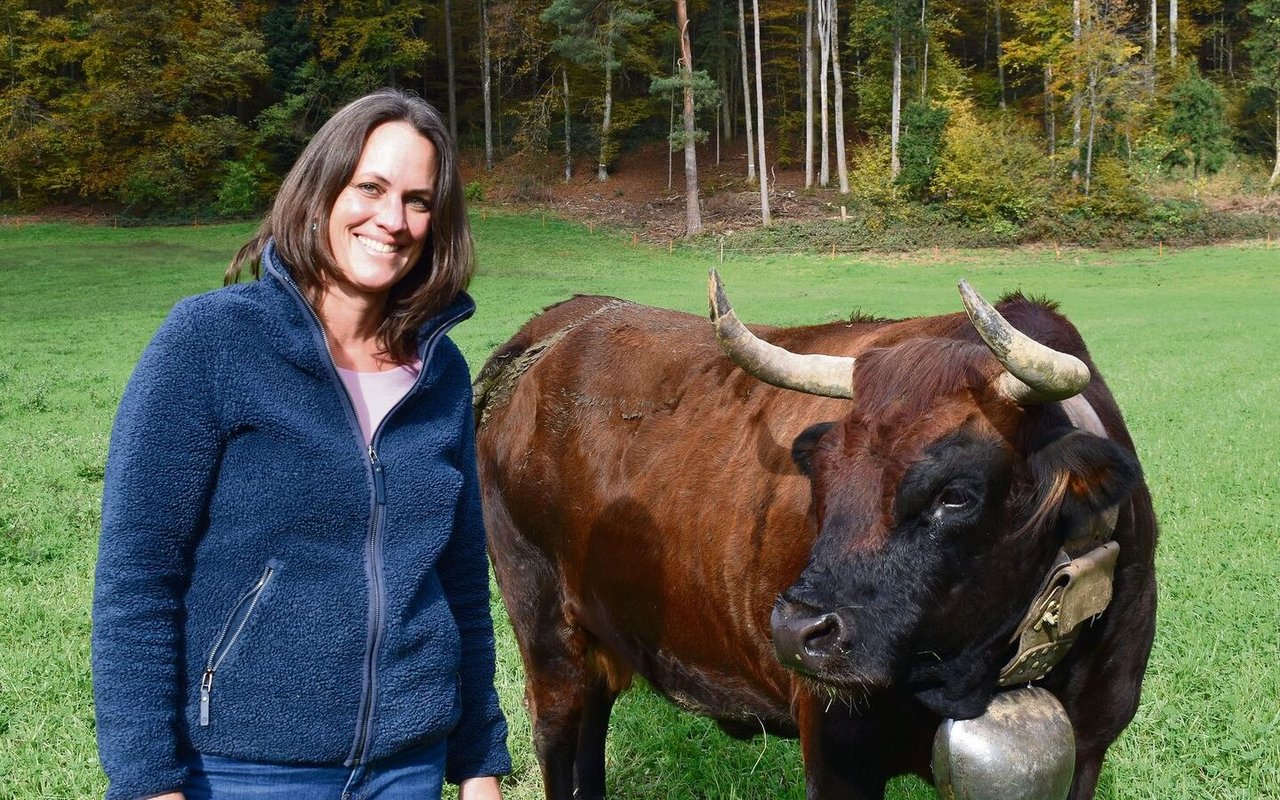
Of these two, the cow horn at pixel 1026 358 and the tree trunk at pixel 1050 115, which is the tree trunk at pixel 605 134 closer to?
the tree trunk at pixel 1050 115

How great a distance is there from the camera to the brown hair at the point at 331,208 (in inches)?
96.9

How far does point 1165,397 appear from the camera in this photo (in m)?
14.0

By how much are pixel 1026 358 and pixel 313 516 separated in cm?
185

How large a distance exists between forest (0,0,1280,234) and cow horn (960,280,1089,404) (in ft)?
139

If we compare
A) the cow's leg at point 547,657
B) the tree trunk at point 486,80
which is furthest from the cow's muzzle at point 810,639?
the tree trunk at point 486,80

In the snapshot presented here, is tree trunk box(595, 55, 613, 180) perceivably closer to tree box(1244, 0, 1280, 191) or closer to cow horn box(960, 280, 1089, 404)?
tree box(1244, 0, 1280, 191)

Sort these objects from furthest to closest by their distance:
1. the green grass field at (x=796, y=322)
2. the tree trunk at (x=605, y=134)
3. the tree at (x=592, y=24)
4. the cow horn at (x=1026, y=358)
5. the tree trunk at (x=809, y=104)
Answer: the tree trunk at (x=605, y=134)
the tree trunk at (x=809, y=104)
the tree at (x=592, y=24)
the green grass field at (x=796, y=322)
the cow horn at (x=1026, y=358)

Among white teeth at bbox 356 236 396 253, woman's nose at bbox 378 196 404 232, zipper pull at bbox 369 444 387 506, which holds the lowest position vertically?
zipper pull at bbox 369 444 387 506

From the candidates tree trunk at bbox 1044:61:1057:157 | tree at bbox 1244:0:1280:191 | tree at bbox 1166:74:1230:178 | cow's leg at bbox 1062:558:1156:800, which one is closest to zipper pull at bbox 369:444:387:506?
cow's leg at bbox 1062:558:1156:800

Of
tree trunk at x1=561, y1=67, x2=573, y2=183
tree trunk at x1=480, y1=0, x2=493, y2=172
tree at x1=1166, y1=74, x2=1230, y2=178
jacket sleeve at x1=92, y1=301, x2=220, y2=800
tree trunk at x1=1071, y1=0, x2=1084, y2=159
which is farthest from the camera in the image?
tree trunk at x1=561, y1=67, x2=573, y2=183

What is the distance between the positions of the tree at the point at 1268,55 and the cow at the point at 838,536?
50.5 metres

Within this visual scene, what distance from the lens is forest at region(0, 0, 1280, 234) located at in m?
44.5

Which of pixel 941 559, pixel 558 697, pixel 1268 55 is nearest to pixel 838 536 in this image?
pixel 941 559

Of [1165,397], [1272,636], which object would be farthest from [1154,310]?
[1272,636]
